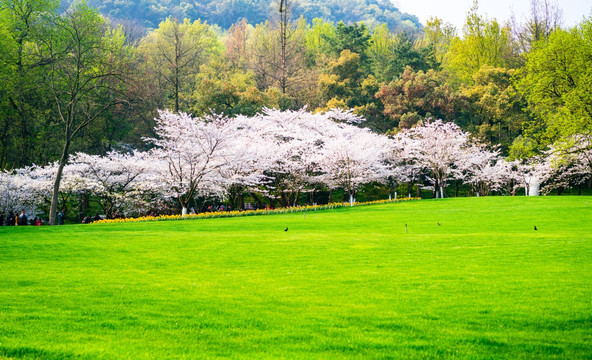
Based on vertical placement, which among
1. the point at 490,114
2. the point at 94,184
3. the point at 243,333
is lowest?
the point at 243,333

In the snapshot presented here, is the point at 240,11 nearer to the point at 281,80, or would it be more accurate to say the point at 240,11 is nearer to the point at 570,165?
the point at 281,80

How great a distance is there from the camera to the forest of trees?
31.1 m

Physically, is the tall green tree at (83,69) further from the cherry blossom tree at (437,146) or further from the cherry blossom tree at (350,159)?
the cherry blossom tree at (437,146)

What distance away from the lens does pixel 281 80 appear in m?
56.0

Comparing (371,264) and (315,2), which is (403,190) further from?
(315,2)

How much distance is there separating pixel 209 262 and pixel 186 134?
1953 cm

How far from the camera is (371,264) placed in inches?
477

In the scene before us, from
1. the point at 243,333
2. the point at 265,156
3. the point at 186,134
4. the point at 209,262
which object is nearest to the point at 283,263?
the point at 209,262

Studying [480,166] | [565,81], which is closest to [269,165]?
[565,81]

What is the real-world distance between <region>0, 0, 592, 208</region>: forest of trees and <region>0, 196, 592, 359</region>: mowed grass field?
16539 mm

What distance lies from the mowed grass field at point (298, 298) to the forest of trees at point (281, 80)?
16539mm

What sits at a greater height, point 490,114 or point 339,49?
point 339,49

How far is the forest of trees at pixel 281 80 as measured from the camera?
31.1m

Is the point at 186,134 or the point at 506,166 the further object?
the point at 506,166
